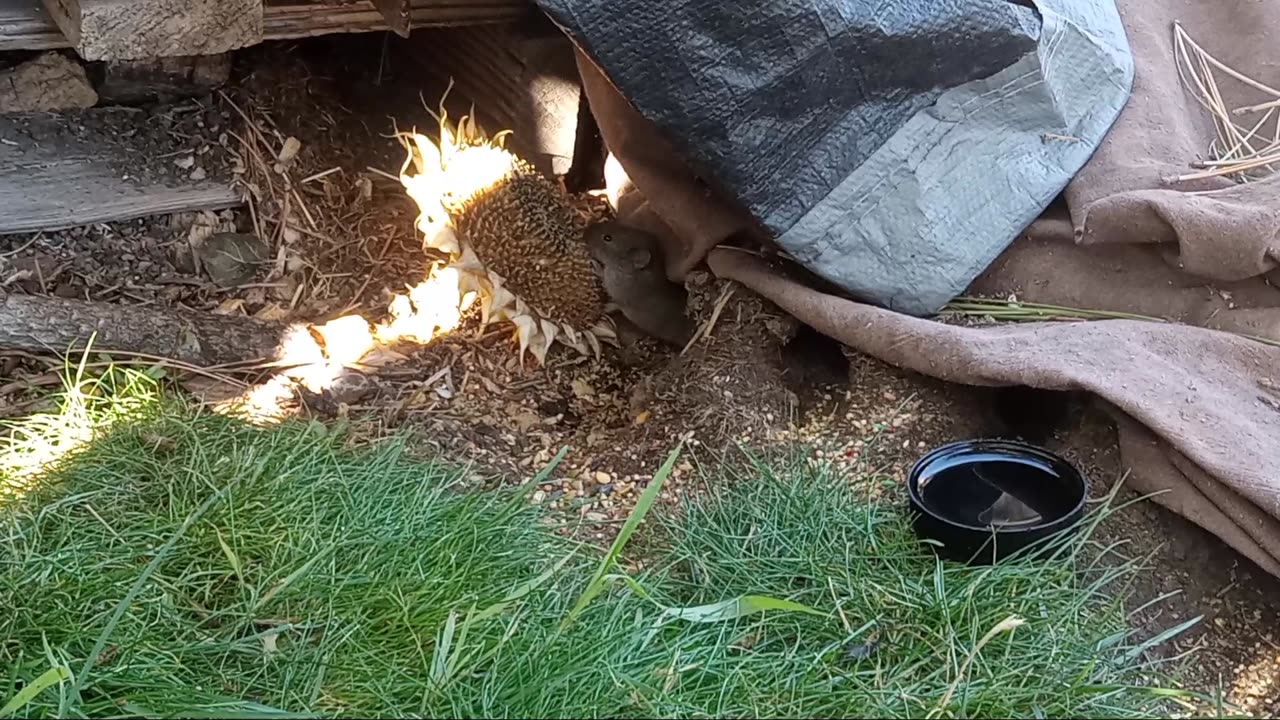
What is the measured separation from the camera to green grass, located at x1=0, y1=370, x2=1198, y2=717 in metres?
1.39

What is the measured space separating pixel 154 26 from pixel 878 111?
1277 millimetres

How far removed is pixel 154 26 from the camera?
2.10 m

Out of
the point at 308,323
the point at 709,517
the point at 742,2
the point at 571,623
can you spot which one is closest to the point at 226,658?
the point at 571,623

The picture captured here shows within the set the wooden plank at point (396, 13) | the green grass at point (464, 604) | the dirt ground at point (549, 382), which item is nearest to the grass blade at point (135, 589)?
the green grass at point (464, 604)

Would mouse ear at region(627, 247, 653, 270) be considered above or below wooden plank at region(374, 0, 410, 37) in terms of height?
below

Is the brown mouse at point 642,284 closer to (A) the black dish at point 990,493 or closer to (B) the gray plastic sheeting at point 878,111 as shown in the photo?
(B) the gray plastic sheeting at point 878,111

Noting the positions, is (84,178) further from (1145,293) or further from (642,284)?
(1145,293)

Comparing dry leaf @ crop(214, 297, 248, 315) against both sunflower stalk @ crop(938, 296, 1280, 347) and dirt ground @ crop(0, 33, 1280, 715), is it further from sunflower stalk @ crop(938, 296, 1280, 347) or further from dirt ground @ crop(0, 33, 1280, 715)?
sunflower stalk @ crop(938, 296, 1280, 347)

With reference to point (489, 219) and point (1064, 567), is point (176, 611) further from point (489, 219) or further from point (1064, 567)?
point (1064, 567)

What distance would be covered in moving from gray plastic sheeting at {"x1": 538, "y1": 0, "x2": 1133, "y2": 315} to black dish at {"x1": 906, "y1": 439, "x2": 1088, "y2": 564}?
1.13 ft

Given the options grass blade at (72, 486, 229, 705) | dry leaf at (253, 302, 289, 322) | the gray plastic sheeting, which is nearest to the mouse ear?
the gray plastic sheeting

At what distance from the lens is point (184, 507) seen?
1.67 meters

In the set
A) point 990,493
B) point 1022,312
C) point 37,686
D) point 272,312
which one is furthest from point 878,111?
point 37,686

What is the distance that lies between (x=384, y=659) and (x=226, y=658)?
0.63 feet
